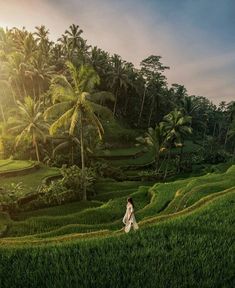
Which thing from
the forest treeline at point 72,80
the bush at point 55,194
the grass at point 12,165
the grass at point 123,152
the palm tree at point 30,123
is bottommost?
the bush at point 55,194

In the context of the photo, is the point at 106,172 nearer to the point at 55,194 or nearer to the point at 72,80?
the point at 55,194

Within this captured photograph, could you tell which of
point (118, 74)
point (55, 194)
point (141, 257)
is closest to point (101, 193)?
point (55, 194)

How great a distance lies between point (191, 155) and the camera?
234ft

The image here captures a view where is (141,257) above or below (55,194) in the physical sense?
above

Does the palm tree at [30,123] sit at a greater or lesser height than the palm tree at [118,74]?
lesser

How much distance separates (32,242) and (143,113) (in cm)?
6805

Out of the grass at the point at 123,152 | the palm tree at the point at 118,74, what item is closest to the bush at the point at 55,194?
the grass at the point at 123,152

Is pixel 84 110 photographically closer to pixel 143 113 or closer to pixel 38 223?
pixel 38 223

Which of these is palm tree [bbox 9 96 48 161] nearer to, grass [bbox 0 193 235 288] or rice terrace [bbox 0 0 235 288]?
rice terrace [bbox 0 0 235 288]

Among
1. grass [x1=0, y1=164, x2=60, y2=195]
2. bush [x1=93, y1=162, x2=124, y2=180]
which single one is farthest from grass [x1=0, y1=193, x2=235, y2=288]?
bush [x1=93, y1=162, x2=124, y2=180]

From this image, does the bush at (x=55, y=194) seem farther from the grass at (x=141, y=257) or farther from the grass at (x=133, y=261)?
the grass at (x=133, y=261)

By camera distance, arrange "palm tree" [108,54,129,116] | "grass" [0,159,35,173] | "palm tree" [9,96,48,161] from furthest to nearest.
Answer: "palm tree" [108,54,129,116], "palm tree" [9,96,48,161], "grass" [0,159,35,173]

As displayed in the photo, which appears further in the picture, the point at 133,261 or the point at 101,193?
the point at 101,193

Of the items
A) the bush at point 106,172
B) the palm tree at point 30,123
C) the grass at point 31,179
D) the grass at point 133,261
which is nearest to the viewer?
the grass at point 133,261
